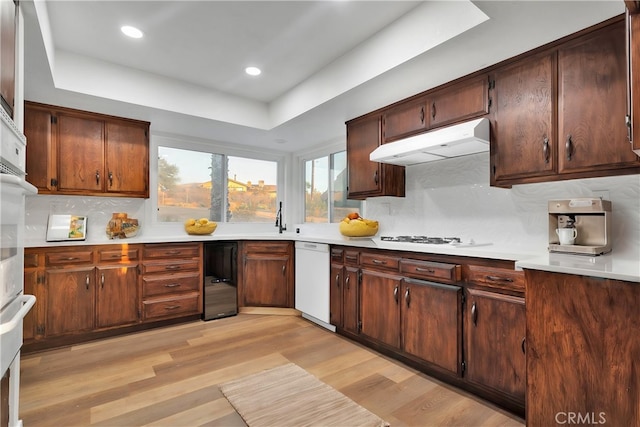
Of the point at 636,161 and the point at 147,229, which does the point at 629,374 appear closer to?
the point at 636,161

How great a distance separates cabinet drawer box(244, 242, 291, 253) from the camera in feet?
13.0

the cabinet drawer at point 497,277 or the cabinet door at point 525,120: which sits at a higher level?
the cabinet door at point 525,120

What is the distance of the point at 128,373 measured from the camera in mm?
2398

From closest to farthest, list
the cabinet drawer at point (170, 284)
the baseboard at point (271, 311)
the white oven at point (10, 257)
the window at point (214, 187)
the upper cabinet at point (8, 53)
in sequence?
the white oven at point (10, 257) < the upper cabinet at point (8, 53) < the cabinet drawer at point (170, 284) < the baseboard at point (271, 311) < the window at point (214, 187)

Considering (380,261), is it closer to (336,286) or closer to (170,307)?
(336,286)

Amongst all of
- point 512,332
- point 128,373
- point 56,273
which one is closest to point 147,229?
point 56,273

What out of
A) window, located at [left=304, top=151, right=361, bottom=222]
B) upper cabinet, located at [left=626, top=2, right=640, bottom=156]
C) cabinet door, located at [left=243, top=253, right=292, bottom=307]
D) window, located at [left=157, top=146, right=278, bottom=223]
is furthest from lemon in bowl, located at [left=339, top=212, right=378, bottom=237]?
upper cabinet, located at [left=626, top=2, right=640, bottom=156]

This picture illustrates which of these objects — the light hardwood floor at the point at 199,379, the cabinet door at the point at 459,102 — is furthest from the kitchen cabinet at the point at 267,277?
the cabinet door at the point at 459,102

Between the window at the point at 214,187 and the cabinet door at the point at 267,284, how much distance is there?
3.65 feet

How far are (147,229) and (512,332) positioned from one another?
3923 millimetres

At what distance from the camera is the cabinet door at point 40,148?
118 inches

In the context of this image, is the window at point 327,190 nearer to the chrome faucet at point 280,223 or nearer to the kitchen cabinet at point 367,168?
the chrome faucet at point 280,223

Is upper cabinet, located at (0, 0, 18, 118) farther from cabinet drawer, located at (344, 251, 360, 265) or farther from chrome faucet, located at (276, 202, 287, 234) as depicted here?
chrome faucet, located at (276, 202, 287, 234)

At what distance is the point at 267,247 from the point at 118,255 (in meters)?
1.57
